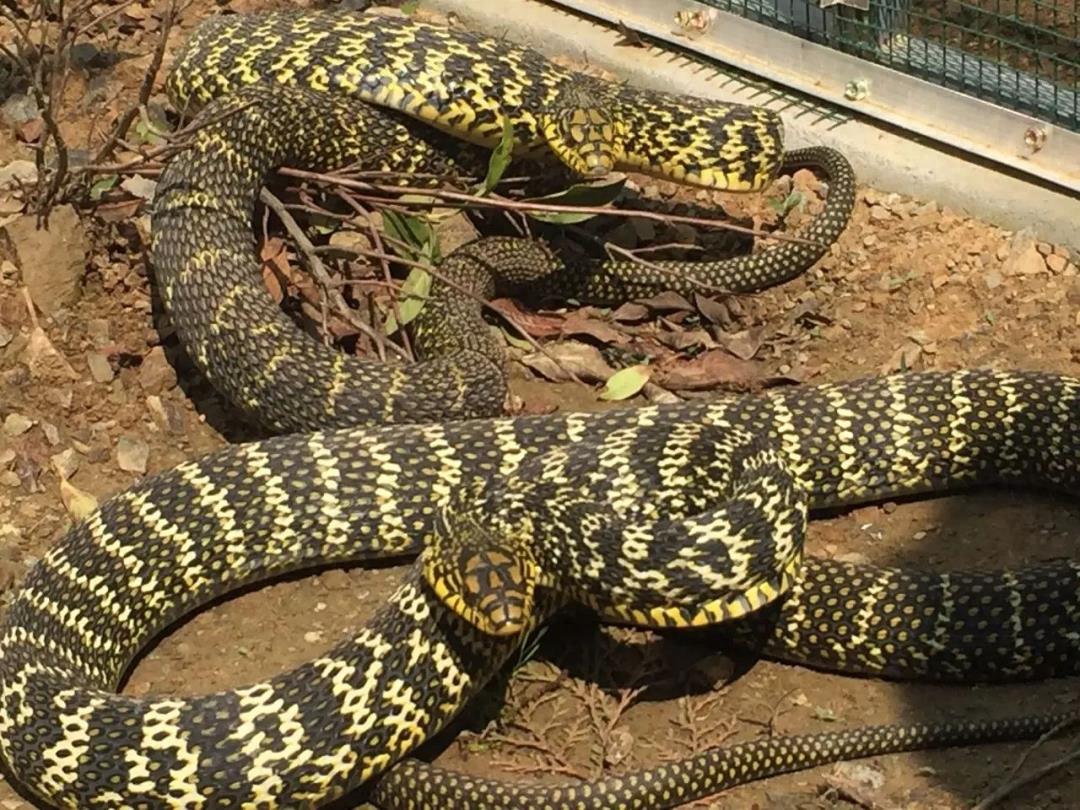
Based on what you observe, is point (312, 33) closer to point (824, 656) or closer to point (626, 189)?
point (626, 189)

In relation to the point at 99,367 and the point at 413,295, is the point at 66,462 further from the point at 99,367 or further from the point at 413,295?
the point at 413,295

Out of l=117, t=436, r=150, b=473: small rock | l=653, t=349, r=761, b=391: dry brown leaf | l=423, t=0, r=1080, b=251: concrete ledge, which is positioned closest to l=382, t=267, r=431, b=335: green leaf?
l=653, t=349, r=761, b=391: dry brown leaf

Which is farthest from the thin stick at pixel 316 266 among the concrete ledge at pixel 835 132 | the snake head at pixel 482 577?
the concrete ledge at pixel 835 132

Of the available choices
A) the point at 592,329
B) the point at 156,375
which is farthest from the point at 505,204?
the point at 156,375

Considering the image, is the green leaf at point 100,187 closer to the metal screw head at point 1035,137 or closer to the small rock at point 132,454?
the small rock at point 132,454

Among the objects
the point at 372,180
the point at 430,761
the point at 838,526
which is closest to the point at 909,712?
the point at 838,526
